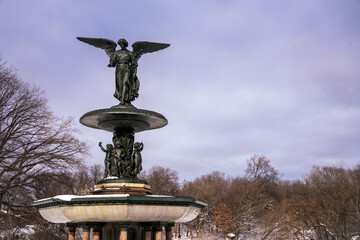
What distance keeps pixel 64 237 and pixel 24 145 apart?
11.2 metres

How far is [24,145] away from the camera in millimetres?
22812

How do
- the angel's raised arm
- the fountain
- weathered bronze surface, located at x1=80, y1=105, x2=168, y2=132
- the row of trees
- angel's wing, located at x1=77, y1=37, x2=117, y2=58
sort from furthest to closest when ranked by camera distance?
the row of trees
the angel's raised arm
angel's wing, located at x1=77, y1=37, x2=117, y2=58
weathered bronze surface, located at x1=80, y1=105, x2=168, y2=132
the fountain

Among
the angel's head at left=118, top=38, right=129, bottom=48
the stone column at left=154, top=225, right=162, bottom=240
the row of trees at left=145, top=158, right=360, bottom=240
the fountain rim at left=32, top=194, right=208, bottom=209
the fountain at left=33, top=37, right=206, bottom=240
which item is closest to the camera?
the fountain rim at left=32, top=194, right=208, bottom=209

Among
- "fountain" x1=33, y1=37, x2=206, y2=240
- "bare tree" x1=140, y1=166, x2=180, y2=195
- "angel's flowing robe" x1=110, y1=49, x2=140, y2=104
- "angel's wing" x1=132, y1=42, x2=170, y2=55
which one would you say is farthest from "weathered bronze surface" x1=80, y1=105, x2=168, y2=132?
"bare tree" x1=140, y1=166, x2=180, y2=195

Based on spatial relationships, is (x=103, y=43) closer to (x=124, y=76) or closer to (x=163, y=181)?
(x=124, y=76)

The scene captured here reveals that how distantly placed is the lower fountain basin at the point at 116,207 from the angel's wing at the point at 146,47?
18.3ft

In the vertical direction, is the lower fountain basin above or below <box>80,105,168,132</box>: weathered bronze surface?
below

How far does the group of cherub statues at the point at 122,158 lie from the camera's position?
42.1 feet

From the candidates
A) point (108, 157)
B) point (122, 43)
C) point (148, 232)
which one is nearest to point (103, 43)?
point (122, 43)

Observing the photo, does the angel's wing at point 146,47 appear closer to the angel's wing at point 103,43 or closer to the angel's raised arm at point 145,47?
the angel's raised arm at point 145,47

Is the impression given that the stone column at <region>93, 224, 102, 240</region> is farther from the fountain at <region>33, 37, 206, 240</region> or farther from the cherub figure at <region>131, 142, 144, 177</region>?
the cherub figure at <region>131, 142, 144, 177</region>

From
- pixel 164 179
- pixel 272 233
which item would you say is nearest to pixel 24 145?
pixel 272 233

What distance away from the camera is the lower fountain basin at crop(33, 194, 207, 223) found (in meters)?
10.6

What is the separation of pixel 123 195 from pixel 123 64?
4.94 meters
